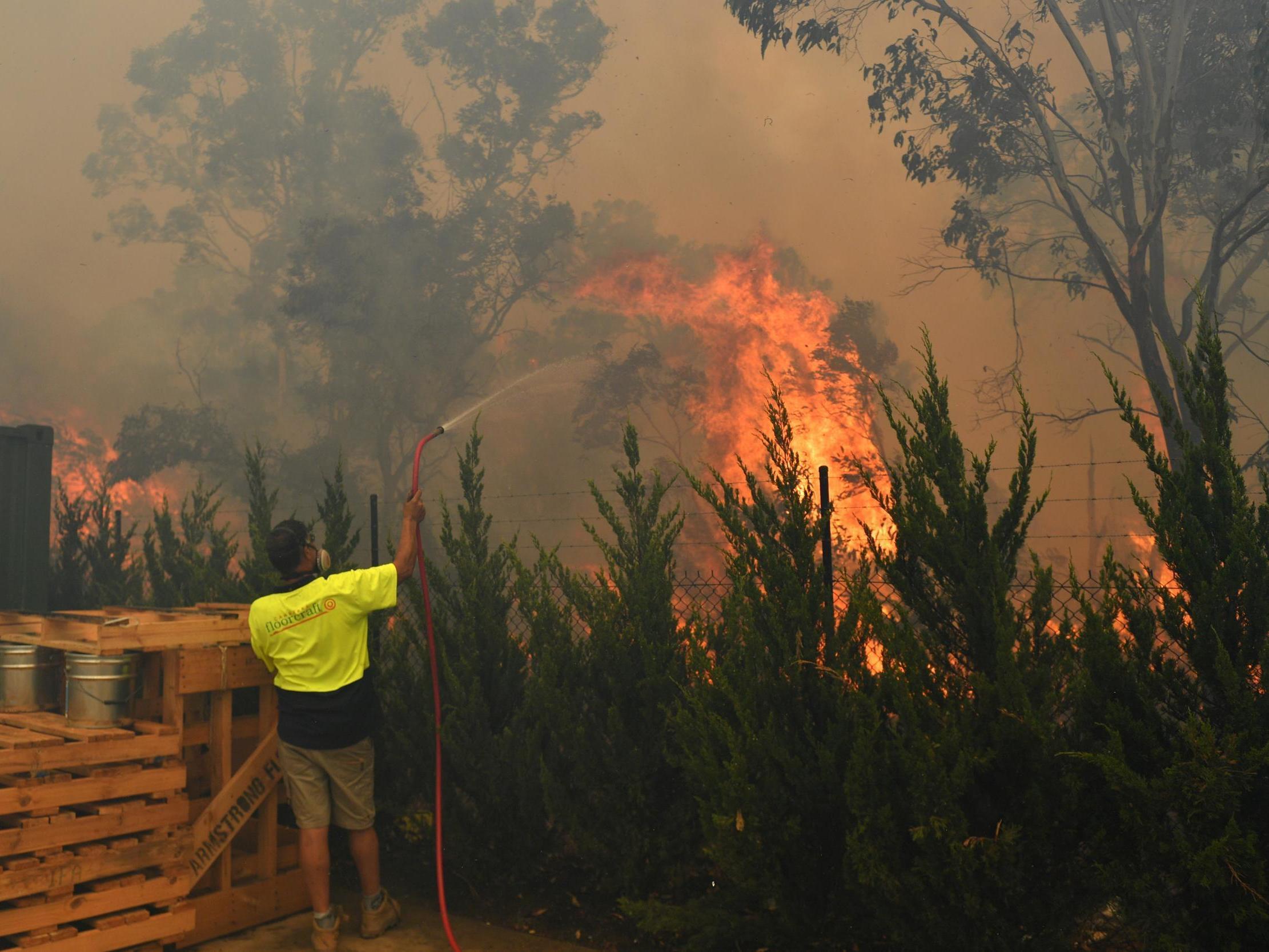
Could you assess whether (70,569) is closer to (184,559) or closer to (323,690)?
(184,559)

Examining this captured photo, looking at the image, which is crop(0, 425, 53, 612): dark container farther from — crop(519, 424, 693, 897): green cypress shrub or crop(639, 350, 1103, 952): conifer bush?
crop(639, 350, 1103, 952): conifer bush

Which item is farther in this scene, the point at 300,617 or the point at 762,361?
the point at 762,361

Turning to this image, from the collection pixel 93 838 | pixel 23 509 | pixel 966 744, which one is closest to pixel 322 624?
pixel 93 838

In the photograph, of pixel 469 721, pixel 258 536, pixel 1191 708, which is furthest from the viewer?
pixel 258 536

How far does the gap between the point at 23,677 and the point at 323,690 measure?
6.17 feet

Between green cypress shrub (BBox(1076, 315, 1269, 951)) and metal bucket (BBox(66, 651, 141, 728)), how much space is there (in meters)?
4.50

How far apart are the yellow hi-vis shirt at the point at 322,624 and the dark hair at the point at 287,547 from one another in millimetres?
136

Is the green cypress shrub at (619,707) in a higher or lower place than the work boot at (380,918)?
higher

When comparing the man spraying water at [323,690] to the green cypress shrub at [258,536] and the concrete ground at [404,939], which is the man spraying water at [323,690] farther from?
the green cypress shrub at [258,536]

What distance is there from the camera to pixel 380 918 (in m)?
5.35

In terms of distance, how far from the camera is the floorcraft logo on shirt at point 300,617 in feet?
16.7

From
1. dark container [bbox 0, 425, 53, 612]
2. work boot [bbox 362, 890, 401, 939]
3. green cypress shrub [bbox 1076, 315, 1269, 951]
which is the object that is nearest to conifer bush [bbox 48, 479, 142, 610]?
dark container [bbox 0, 425, 53, 612]

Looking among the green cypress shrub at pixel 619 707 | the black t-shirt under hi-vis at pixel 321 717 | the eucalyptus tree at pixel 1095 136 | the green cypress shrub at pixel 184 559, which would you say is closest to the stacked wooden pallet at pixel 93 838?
the black t-shirt under hi-vis at pixel 321 717

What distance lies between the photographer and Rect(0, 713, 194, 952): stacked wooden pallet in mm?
4496
